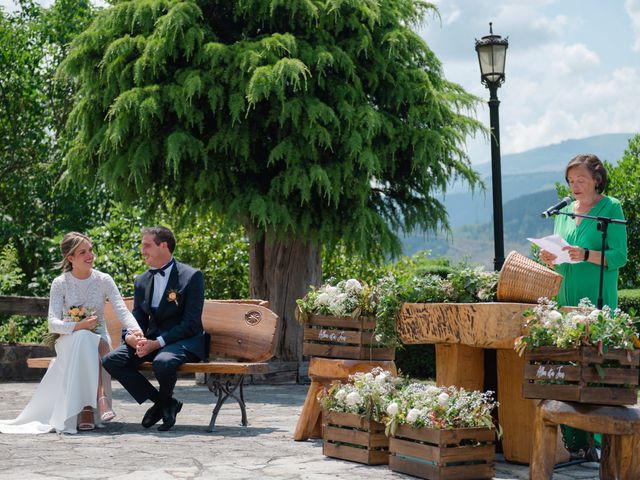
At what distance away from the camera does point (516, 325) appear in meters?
6.28

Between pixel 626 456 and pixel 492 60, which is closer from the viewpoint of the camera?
pixel 626 456

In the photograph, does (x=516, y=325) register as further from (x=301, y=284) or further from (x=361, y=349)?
(x=301, y=284)

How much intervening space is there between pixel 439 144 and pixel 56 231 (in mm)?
12791

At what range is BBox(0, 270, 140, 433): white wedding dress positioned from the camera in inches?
332

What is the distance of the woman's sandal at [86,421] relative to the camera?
27.9ft

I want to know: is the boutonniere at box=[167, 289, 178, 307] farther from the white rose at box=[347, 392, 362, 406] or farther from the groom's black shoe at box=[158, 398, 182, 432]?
the white rose at box=[347, 392, 362, 406]

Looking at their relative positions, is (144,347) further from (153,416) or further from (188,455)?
(188,455)

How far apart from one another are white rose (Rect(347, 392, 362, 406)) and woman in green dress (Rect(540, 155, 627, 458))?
1.65 m

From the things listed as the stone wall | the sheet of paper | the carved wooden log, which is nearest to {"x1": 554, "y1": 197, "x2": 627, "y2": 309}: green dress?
the sheet of paper

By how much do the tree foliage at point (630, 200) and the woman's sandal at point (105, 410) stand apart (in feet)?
34.9

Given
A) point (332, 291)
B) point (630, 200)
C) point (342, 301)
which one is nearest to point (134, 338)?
point (332, 291)

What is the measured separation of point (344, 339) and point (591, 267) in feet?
6.39

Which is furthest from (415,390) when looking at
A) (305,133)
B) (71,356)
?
(305,133)

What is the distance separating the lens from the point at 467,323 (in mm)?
6438
